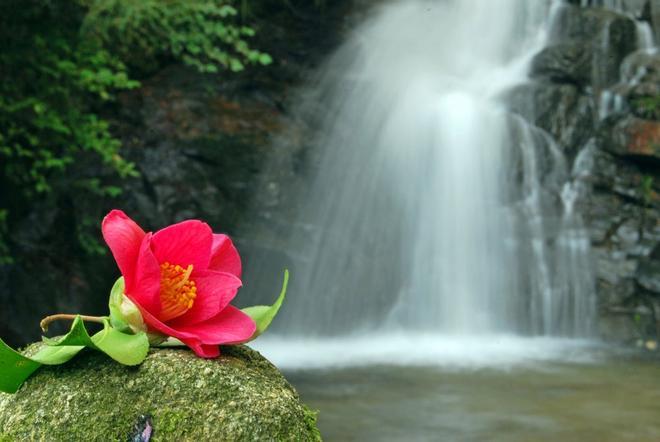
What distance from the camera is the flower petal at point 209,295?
139 cm

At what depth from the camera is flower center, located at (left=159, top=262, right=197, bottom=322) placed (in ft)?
4.50

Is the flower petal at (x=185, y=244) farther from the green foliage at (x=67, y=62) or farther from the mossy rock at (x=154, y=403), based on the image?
the green foliage at (x=67, y=62)

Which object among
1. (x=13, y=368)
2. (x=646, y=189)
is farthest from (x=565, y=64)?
(x=13, y=368)

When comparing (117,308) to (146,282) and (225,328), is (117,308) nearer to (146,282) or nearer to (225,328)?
(146,282)

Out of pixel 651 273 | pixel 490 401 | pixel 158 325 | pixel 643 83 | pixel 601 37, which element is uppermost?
pixel 601 37

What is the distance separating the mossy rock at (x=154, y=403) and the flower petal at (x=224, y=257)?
6.0 inches

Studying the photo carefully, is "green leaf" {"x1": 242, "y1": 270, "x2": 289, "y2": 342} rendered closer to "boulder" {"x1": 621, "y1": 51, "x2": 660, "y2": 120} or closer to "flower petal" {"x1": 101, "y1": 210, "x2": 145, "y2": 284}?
"flower petal" {"x1": 101, "y1": 210, "x2": 145, "y2": 284}

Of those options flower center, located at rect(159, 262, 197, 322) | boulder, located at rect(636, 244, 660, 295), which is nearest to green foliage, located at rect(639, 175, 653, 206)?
boulder, located at rect(636, 244, 660, 295)

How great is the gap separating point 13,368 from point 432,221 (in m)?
9.80

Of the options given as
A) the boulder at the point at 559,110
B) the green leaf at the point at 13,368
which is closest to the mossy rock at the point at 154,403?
→ the green leaf at the point at 13,368

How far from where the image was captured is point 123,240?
135 centimetres

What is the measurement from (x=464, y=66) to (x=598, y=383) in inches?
255

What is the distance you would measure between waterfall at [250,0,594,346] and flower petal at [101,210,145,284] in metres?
9.09

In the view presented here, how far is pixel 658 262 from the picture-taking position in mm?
10469
